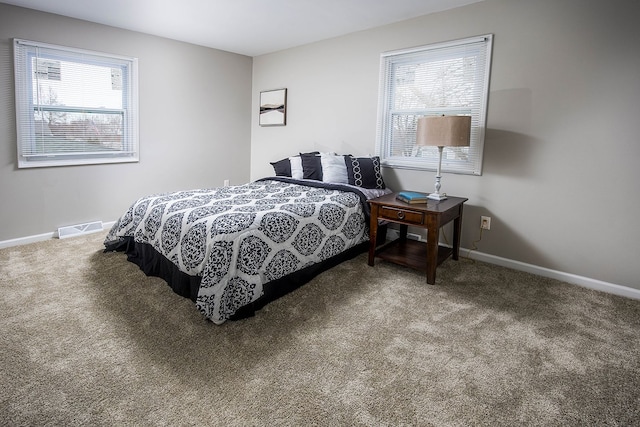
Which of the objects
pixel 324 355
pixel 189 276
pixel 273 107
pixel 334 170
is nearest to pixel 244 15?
pixel 273 107

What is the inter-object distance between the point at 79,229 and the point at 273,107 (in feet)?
8.95

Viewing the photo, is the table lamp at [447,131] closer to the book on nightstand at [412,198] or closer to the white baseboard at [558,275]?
the book on nightstand at [412,198]

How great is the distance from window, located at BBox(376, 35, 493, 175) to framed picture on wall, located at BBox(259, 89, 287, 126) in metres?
1.49

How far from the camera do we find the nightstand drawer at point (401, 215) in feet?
9.31

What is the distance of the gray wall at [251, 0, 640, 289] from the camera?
8.54 feet

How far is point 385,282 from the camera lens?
2869mm

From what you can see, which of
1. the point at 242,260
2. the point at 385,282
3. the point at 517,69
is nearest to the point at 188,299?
the point at 242,260

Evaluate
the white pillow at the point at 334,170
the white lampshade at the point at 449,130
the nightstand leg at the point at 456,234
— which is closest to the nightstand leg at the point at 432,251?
the nightstand leg at the point at 456,234

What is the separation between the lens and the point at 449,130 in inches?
114

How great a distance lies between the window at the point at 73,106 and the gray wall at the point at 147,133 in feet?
0.25

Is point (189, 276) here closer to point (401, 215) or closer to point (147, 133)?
point (401, 215)

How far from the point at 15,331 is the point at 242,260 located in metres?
1.29

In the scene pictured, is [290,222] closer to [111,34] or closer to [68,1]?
[68,1]

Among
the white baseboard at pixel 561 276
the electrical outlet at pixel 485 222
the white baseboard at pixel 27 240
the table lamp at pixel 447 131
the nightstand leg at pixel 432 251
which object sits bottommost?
the white baseboard at pixel 27 240
